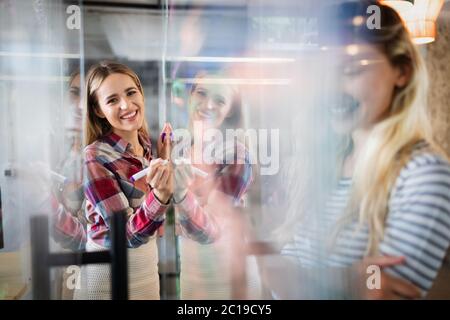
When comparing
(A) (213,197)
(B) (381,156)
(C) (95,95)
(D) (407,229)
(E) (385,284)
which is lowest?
(E) (385,284)

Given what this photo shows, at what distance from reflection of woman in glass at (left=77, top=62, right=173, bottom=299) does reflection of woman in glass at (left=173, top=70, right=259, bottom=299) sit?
109 mm

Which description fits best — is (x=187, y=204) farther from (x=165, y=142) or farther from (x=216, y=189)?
(x=165, y=142)

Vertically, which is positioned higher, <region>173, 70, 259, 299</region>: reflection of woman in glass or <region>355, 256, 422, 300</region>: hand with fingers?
<region>173, 70, 259, 299</region>: reflection of woman in glass

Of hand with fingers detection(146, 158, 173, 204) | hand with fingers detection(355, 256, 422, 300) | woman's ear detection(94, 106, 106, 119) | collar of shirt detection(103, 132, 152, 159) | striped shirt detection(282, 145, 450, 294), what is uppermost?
woman's ear detection(94, 106, 106, 119)

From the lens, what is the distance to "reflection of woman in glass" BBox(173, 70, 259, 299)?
1.91m

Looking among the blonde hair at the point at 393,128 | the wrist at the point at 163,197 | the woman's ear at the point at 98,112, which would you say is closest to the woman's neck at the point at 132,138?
the woman's ear at the point at 98,112

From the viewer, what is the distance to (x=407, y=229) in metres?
1.81

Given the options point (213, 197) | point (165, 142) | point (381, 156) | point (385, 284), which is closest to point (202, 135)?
point (165, 142)

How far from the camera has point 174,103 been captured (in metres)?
1.93

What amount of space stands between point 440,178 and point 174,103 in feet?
3.55

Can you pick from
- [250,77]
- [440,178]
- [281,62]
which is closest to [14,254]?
[250,77]

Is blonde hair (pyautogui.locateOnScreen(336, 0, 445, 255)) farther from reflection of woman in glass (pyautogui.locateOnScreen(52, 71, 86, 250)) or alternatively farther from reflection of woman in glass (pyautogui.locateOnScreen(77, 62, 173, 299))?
reflection of woman in glass (pyautogui.locateOnScreen(52, 71, 86, 250))

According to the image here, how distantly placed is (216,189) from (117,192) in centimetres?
40

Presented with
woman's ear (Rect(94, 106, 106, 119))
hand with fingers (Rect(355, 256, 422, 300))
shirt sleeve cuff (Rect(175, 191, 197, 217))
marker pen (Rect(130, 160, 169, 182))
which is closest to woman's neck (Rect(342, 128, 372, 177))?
hand with fingers (Rect(355, 256, 422, 300))
